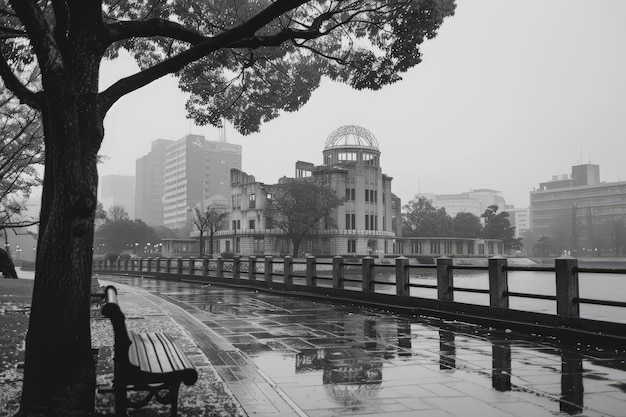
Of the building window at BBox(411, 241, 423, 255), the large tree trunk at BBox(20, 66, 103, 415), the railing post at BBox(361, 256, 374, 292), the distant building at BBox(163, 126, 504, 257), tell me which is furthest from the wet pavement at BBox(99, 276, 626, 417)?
the building window at BBox(411, 241, 423, 255)

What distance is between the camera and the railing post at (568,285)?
9719 millimetres

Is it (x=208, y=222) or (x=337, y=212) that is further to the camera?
(x=337, y=212)

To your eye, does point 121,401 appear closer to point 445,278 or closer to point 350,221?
point 445,278

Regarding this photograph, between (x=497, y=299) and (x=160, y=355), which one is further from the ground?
(x=160, y=355)

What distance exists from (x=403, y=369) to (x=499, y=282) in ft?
17.7

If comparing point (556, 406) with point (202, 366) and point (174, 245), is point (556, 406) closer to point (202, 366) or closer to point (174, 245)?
point (202, 366)

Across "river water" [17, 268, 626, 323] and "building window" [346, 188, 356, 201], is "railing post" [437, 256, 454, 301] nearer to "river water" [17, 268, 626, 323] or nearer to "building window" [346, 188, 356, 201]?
"river water" [17, 268, 626, 323]

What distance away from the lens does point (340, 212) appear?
291ft

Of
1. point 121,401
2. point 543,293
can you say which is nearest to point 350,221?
point 543,293

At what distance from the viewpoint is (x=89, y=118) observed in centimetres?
523

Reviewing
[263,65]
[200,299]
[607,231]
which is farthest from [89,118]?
[607,231]

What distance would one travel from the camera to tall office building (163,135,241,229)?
177750 millimetres

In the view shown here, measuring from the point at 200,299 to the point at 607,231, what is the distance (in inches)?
4495

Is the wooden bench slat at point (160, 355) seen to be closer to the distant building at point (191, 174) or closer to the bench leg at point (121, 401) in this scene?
the bench leg at point (121, 401)
